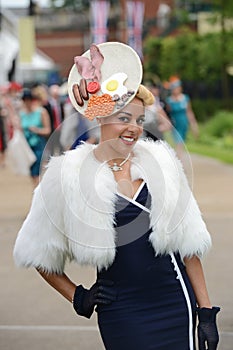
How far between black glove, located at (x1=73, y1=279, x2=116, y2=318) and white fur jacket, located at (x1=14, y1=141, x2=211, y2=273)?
0.07 metres

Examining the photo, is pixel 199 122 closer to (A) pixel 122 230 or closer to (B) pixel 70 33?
(A) pixel 122 230

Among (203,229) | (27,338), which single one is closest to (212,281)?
(27,338)

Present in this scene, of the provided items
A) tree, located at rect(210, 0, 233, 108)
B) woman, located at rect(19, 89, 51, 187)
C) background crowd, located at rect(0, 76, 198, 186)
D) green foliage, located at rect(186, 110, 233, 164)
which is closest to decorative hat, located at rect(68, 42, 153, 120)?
background crowd, located at rect(0, 76, 198, 186)

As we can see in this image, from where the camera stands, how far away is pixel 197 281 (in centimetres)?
378

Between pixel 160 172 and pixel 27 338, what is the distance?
345cm

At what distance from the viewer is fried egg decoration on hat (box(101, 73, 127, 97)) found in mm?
3646

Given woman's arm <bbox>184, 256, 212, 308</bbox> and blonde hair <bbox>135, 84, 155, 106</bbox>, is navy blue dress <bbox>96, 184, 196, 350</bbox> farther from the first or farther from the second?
blonde hair <bbox>135, 84, 155, 106</bbox>

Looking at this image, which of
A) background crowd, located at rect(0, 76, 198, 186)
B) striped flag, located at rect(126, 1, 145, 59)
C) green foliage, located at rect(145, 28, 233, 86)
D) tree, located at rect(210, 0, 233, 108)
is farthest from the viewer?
striped flag, located at rect(126, 1, 145, 59)

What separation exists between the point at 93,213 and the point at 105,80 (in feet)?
1.63

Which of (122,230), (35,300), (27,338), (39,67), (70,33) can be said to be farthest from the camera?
(70,33)

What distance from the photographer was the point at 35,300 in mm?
8102

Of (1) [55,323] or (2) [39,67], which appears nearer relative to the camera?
(1) [55,323]

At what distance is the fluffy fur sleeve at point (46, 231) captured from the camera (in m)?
3.73

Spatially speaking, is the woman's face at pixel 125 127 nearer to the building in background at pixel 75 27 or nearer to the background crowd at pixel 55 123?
the background crowd at pixel 55 123
